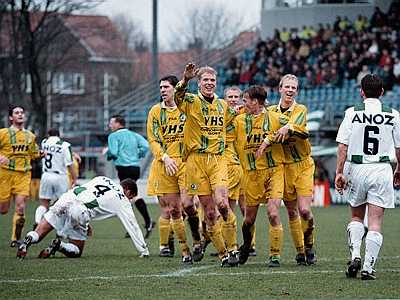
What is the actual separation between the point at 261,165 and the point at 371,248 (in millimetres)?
2328

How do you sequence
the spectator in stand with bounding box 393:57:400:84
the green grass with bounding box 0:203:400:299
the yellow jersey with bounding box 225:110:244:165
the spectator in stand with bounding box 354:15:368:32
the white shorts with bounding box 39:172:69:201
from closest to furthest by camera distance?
the green grass with bounding box 0:203:400:299, the yellow jersey with bounding box 225:110:244:165, the white shorts with bounding box 39:172:69:201, the spectator in stand with bounding box 393:57:400:84, the spectator in stand with bounding box 354:15:368:32

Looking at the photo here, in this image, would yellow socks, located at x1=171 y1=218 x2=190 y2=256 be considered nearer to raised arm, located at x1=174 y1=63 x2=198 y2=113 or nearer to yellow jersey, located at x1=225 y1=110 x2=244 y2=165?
yellow jersey, located at x1=225 y1=110 x2=244 y2=165

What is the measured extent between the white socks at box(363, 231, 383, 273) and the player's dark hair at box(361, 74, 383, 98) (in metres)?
1.44

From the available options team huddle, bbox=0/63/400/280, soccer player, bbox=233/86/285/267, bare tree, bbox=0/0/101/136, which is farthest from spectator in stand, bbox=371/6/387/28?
soccer player, bbox=233/86/285/267

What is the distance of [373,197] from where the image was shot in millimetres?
11594

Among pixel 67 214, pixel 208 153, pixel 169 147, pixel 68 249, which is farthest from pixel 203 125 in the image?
pixel 68 249

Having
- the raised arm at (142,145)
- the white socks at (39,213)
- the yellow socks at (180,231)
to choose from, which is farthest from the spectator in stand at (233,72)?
the yellow socks at (180,231)

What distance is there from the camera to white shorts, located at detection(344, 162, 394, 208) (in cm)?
1158

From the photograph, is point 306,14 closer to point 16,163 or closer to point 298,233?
point 16,163

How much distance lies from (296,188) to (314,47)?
1023 inches

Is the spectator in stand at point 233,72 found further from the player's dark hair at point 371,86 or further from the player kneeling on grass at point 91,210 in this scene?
the player's dark hair at point 371,86

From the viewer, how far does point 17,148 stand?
17.8 m

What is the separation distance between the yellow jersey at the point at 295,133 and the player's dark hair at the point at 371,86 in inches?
56.5

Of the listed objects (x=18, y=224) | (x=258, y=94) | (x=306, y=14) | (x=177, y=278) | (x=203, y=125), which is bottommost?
(x=18, y=224)
